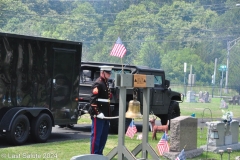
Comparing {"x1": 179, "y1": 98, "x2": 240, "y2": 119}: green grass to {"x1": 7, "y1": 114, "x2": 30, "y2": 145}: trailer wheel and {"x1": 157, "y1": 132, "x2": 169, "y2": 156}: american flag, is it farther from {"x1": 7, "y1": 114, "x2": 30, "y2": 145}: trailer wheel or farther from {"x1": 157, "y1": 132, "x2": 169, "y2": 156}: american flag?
{"x1": 157, "y1": 132, "x2": 169, "y2": 156}: american flag

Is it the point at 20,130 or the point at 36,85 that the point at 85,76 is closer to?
the point at 36,85

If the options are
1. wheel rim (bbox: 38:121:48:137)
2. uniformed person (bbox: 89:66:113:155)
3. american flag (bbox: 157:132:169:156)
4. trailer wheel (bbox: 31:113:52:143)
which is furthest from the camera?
wheel rim (bbox: 38:121:48:137)

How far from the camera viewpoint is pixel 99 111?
34.4ft

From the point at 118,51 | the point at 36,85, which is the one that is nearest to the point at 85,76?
the point at 36,85

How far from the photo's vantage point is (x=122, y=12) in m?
69.1

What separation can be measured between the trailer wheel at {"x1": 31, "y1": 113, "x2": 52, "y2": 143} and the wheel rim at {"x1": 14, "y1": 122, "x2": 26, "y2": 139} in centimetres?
34

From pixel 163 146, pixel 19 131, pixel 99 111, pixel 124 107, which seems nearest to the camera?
pixel 124 107

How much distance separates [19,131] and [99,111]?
11.7 feet

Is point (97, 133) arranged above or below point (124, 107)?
below

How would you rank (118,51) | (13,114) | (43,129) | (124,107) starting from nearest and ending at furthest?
(124,107) → (118,51) → (13,114) → (43,129)

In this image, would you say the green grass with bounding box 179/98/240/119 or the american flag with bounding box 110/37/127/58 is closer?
the american flag with bounding box 110/37/127/58

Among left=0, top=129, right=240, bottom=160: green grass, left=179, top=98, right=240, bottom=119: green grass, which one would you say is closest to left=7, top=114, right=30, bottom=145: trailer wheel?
left=0, top=129, right=240, bottom=160: green grass

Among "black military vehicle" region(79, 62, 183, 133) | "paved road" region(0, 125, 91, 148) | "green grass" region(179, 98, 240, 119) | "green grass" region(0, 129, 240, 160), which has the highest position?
"black military vehicle" region(79, 62, 183, 133)

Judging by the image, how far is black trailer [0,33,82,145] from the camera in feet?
43.3
